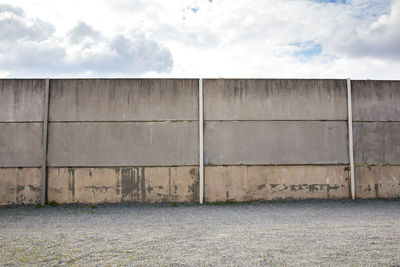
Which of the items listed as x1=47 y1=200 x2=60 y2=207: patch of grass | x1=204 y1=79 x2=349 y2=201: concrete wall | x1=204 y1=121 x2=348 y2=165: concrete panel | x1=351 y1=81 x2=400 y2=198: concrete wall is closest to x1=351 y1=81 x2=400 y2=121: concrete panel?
x1=351 y1=81 x2=400 y2=198: concrete wall

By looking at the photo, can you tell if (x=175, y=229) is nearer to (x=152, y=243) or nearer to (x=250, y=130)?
(x=152, y=243)

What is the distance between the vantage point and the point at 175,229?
512 cm

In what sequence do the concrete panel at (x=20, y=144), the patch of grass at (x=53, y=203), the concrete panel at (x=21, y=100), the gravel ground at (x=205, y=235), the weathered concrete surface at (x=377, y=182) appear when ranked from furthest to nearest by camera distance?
the weathered concrete surface at (x=377, y=182) < the concrete panel at (x=21, y=100) < the concrete panel at (x=20, y=144) < the patch of grass at (x=53, y=203) < the gravel ground at (x=205, y=235)

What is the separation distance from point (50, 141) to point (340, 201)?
24.3ft

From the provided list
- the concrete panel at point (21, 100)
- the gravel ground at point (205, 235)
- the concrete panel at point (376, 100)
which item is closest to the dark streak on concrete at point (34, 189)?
the gravel ground at point (205, 235)

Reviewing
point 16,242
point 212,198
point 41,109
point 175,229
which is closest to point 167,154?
point 212,198

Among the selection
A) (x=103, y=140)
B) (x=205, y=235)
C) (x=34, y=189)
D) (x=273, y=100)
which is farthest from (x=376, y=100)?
(x=34, y=189)

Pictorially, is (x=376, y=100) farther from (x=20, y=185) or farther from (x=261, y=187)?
(x=20, y=185)

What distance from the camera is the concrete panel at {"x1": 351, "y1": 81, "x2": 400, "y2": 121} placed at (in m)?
8.05

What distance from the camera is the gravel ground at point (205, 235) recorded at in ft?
12.0

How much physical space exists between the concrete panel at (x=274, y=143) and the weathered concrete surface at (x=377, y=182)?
0.61 meters

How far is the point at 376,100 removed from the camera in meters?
8.09

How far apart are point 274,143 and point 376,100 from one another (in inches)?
119

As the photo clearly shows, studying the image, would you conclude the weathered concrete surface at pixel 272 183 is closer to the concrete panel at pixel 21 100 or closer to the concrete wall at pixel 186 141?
the concrete wall at pixel 186 141
